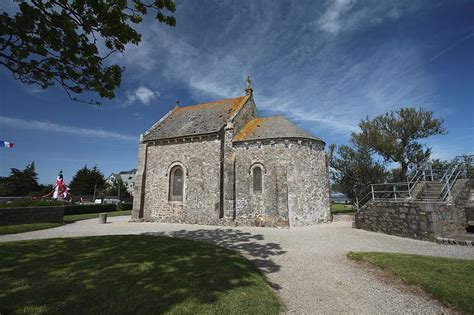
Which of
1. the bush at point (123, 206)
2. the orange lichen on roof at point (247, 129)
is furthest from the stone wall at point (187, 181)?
the bush at point (123, 206)

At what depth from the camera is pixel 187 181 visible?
61.7ft

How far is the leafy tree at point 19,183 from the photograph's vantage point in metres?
42.2

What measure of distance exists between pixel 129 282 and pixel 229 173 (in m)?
12.2

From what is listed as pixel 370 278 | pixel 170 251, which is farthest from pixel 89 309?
pixel 370 278

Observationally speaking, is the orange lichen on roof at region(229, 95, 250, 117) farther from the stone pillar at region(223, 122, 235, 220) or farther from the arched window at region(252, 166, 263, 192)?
the arched window at region(252, 166, 263, 192)

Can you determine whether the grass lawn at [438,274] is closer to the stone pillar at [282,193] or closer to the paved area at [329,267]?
the paved area at [329,267]

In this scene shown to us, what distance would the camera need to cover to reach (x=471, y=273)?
5809 millimetres

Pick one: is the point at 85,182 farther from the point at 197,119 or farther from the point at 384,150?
the point at 384,150

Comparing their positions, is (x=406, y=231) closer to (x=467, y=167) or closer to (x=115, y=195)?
(x=467, y=167)

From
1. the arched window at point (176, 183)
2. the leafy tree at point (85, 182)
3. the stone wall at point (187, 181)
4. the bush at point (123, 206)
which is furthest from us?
the leafy tree at point (85, 182)

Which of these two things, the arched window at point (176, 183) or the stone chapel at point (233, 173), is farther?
the arched window at point (176, 183)

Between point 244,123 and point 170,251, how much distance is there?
14622mm

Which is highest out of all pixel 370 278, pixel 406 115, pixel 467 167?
pixel 406 115

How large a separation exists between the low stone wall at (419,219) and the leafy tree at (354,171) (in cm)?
1284
